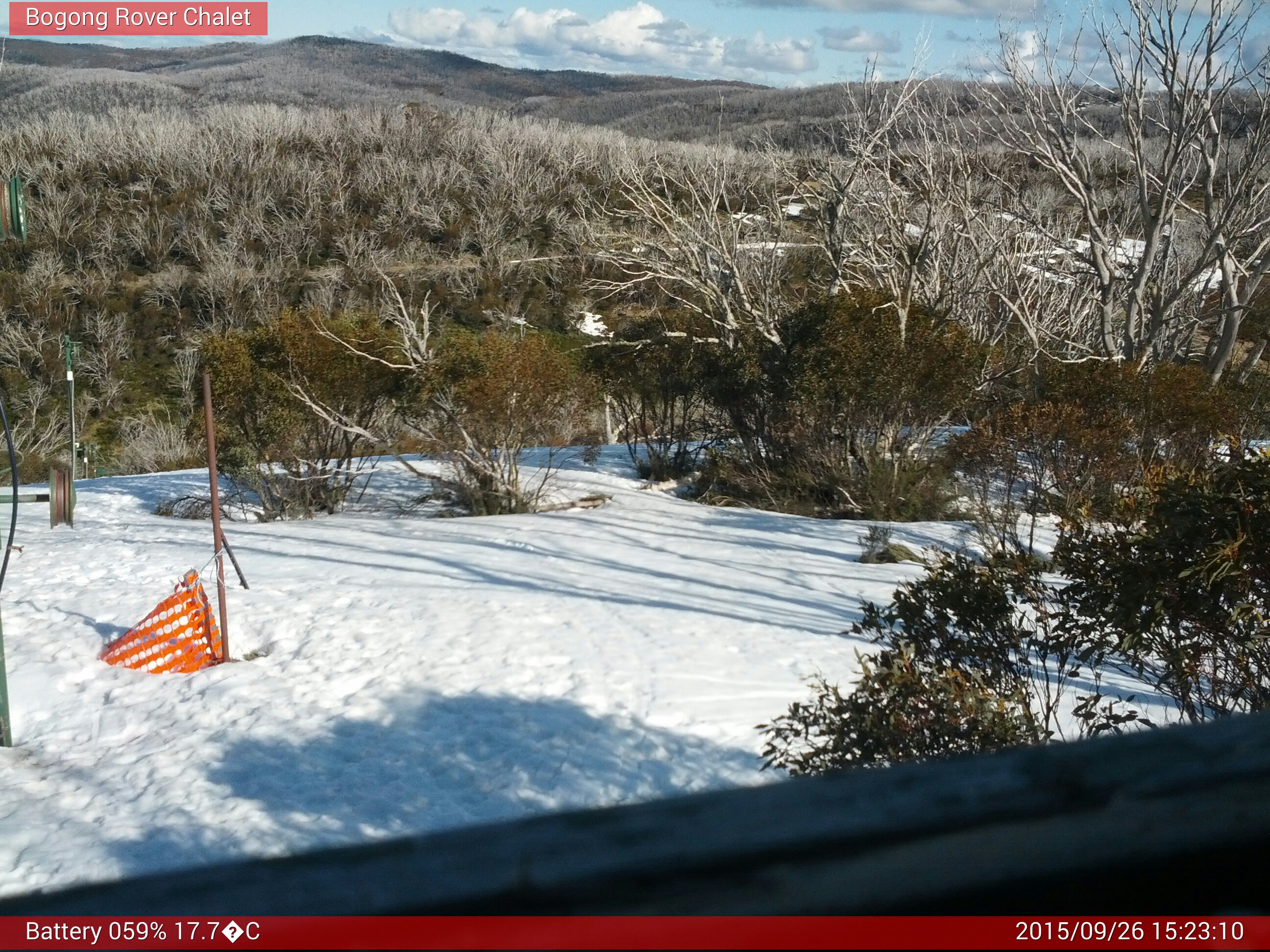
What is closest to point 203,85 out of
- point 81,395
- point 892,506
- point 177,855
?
point 81,395

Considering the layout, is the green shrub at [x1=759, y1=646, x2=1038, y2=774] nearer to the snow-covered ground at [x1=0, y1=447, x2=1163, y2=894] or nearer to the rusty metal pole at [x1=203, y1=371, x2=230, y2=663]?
the snow-covered ground at [x1=0, y1=447, x2=1163, y2=894]

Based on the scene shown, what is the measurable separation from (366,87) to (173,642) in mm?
82323

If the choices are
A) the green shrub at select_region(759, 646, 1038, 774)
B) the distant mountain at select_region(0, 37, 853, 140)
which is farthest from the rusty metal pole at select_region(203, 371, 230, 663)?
the distant mountain at select_region(0, 37, 853, 140)

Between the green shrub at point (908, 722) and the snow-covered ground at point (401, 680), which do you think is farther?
the snow-covered ground at point (401, 680)

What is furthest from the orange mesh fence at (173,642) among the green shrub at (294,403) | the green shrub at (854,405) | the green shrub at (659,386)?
the green shrub at (659,386)

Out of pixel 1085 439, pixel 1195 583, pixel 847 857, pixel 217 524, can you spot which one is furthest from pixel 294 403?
pixel 847 857

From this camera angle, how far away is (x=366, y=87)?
8194 centimetres

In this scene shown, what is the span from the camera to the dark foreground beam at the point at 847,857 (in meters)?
0.67

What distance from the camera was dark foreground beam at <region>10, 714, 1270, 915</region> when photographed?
67 cm

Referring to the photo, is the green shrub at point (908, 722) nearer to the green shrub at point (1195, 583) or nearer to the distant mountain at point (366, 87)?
the green shrub at point (1195, 583)

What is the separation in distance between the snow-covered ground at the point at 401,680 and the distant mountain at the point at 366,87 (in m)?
40.5

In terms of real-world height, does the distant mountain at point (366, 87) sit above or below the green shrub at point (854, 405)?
above

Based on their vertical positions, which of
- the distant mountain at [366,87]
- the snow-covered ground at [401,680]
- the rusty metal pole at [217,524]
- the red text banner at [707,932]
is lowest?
the snow-covered ground at [401,680]

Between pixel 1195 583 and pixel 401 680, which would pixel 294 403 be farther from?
pixel 1195 583
